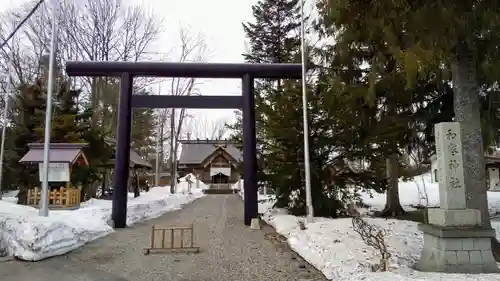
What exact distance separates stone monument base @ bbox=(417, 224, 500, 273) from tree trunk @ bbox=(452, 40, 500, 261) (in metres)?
1.27

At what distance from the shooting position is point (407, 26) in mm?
6711

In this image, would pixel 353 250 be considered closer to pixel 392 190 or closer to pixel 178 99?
pixel 178 99

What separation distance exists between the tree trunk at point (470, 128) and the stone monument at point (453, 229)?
101 cm

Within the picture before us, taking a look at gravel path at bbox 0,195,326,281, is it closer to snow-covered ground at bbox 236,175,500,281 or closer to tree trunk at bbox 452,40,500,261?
snow-covered ground at bbox 236,175,500,281

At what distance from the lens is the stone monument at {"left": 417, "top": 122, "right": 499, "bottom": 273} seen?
5.89 meters

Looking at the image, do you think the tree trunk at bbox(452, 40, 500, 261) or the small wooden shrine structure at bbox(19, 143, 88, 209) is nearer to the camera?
the tree trunk at bbox(452, 40, 500, 261)

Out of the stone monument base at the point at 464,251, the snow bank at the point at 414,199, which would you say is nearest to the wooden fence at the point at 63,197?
the stone monument base at the point at 464,251

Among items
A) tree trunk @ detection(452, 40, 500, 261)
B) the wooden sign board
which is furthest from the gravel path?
the wooden sign board

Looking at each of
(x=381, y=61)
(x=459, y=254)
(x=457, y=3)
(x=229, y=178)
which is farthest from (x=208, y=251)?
(x=229, y=178)

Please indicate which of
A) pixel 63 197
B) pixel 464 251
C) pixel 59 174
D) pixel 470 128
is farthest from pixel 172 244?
pixel 59 174

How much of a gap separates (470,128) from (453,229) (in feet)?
7.28

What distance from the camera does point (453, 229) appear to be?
19.6 ft

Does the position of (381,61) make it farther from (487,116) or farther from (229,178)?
(229,178)

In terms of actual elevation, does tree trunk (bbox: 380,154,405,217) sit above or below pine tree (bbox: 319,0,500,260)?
below
